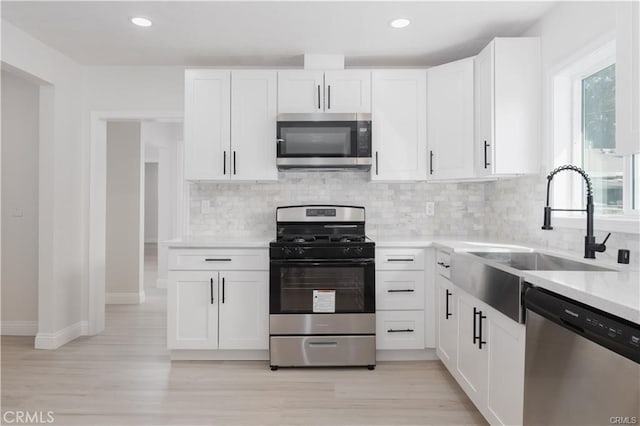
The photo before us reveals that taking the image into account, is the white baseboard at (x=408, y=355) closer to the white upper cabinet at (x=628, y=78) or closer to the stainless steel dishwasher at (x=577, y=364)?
the stainless steel dishwasher at (x=577, y=364)

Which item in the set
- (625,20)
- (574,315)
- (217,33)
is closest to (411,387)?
(574,315)

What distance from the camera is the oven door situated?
2.92 metres

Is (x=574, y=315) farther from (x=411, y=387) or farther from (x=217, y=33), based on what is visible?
(x=217, y=33)

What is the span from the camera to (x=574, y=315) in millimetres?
1250

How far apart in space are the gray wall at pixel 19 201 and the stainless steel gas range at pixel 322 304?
2.44 metres

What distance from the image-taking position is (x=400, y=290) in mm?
3033

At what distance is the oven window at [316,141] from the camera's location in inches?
123

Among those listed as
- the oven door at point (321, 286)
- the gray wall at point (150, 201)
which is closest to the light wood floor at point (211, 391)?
the oven door at point (321, 286)

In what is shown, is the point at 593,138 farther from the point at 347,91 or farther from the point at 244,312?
the point at 244,312

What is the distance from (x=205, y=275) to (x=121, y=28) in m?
1.91

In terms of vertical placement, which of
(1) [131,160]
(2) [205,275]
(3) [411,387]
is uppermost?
(1) [131,160]

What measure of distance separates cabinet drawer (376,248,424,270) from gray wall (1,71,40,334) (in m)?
3.21

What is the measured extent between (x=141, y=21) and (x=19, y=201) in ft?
7.10

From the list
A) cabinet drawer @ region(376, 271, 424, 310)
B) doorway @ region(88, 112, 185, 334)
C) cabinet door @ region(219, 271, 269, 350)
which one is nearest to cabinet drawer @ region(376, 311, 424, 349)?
cabinet drawer @ region(376, 271, 424, 310)
